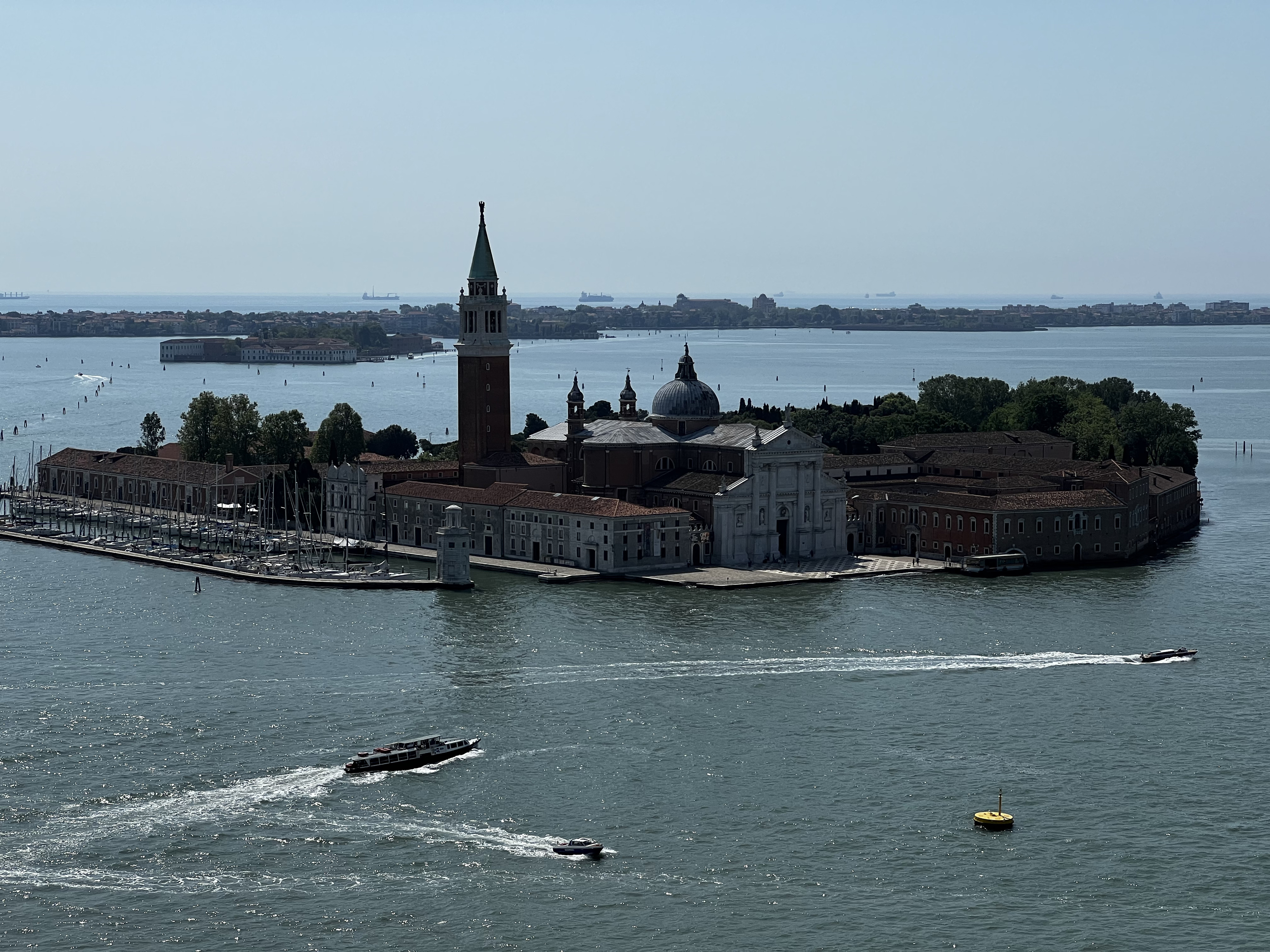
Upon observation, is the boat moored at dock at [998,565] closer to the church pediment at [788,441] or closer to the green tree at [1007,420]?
the church pediment at [788,441]

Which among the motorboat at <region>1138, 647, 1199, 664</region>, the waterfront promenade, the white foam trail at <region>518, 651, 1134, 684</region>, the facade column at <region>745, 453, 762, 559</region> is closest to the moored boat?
the white foam trail at <region>518, 651, 1134, 684</region>

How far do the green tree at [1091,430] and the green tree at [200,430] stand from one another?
122 feet

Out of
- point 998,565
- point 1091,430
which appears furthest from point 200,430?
point 1091,430

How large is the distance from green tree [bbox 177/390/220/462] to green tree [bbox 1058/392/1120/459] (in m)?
37.1

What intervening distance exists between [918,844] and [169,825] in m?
11.9

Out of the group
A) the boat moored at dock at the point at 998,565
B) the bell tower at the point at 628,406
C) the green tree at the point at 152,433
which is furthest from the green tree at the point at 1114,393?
the green tree at the point at 152,433

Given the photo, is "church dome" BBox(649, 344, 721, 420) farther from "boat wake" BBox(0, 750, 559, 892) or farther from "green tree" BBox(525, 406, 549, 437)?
"boat wake" BBox(0, 750, 559, 892)

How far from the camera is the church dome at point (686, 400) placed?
64688 mm

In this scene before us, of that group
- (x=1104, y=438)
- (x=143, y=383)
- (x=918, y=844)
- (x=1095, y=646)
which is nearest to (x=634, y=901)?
(x=918, y=844)

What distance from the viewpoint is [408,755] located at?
34031mm

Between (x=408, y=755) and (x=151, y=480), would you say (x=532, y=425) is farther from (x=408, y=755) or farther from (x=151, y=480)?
(x=408, y=755)

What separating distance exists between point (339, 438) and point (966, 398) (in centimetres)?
3292

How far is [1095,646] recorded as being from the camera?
147 feet

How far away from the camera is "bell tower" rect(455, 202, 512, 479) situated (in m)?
65.8
